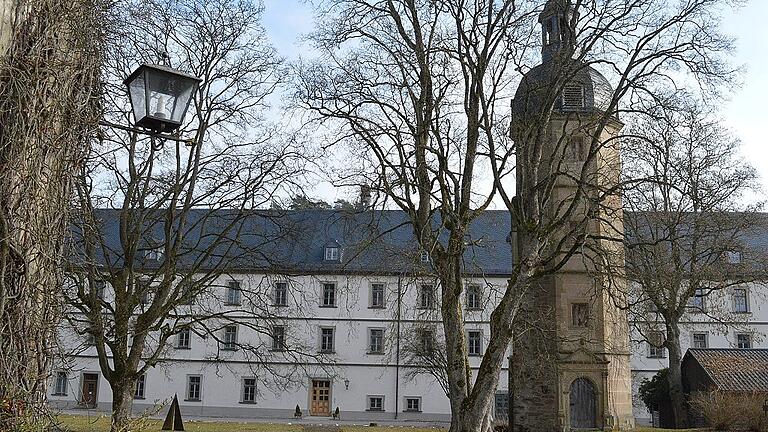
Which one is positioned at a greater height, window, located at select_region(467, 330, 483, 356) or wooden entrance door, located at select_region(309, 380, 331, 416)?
window, located at select_region(467, 330, 483, 356)

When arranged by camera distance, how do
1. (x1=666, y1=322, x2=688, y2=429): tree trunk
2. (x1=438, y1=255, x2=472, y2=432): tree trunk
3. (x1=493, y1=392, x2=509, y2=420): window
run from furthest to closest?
(x1=493, y1=392, x2=509, y2=420): window < (x1=666, y1=322, x2=688, y2=429): tree trunk < (x1=438, y1=255, x2=472, y2=432): tree trunk

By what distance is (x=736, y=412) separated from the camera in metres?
21.9

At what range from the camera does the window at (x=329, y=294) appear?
135ft

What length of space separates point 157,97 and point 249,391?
36626 millimetres

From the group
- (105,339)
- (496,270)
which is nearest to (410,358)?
(496,270)

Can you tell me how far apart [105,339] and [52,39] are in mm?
12105

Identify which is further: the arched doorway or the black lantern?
the arched doorway

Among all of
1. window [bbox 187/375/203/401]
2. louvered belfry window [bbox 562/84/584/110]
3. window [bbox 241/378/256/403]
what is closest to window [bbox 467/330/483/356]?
window [bbox 241/378/256/403]

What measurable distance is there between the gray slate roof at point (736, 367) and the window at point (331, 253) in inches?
770

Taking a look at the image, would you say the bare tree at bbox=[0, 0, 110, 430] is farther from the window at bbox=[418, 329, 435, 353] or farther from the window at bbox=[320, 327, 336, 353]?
the window at bbox=[320, 327, 336, 353]

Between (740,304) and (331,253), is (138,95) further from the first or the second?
(740,304)

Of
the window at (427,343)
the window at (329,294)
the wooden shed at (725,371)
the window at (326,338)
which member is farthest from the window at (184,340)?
the wooden shed at (725,371)

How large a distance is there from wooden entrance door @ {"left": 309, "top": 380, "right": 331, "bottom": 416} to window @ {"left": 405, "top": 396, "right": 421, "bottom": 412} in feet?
13.2

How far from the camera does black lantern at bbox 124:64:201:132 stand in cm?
526
